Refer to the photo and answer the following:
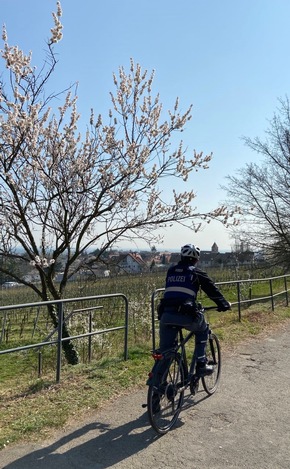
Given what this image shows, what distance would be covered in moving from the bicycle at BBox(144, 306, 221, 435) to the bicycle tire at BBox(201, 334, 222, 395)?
443 millimetres

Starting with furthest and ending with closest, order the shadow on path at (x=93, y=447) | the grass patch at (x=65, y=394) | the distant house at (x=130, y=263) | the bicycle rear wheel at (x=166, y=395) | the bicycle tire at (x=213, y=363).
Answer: the distant house at (x=130, y=263) → the bicycle tire at (x=213, y=363) → the grass patch at (x=65, y=394) → the bicycle rear wheel at (x=166, y=395) → the shadow on path at (x=93, y=447)

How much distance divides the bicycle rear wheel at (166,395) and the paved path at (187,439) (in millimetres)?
122

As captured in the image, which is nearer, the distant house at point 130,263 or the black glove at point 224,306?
the black glove at point 224,306

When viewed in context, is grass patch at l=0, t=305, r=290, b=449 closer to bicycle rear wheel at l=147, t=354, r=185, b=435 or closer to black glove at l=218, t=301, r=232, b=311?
bicycle rear wheel at l=147, t=354, r=185, b=435

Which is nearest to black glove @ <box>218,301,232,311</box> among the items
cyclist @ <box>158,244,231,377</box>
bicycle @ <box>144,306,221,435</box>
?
cyclist @ <box>158,244,231,377</box>

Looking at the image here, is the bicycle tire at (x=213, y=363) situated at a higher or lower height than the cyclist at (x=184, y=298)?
lower

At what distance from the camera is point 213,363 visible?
5258 mm

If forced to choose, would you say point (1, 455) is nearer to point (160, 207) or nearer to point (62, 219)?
point (62, 219)

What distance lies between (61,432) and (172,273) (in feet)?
6.26

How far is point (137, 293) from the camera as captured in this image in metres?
22.8

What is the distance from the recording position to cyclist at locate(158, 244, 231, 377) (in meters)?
4.34

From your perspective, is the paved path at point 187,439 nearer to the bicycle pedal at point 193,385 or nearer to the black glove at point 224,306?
the bicycle pedal at point 193,385

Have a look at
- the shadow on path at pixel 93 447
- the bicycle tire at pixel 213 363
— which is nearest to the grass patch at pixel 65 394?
the shadow on path at pixel 93 447

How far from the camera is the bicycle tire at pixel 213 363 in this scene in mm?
5164
